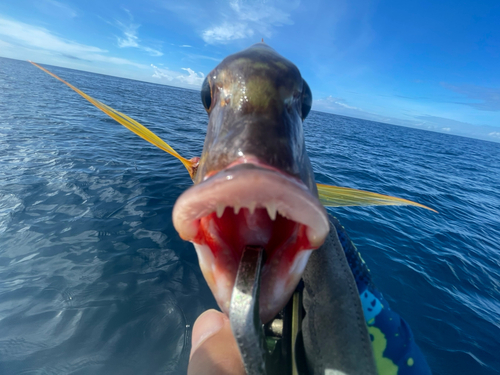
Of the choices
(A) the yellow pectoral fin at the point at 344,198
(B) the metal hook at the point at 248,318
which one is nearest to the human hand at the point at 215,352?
(B) the metal hook at the point at 248,318

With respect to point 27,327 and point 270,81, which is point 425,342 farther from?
point 27,327

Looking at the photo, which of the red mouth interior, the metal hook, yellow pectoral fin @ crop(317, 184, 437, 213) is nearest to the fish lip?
the red mouth interior

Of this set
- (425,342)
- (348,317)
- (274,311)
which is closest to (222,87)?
(274,311)

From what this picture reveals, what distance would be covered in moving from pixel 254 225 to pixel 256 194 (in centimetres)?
40

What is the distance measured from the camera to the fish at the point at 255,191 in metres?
0.96

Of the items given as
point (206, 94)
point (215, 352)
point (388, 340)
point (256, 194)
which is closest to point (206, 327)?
point (215, 352)

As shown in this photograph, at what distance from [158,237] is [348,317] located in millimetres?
4806

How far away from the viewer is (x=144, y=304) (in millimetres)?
3936

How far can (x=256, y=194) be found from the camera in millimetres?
958

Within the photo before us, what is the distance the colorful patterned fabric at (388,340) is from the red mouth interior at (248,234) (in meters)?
1.07

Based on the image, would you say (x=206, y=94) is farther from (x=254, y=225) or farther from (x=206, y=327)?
(x=206, y=327)

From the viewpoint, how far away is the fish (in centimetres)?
96

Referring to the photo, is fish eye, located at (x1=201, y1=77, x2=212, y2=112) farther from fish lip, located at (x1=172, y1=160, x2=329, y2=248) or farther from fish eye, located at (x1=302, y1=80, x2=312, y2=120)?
fish lip, located at (x1=172, y1=160, x2=329, y2=248)

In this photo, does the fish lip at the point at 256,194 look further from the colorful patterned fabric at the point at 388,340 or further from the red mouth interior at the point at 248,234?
the colorful patterned fabric at the point at 388,340
